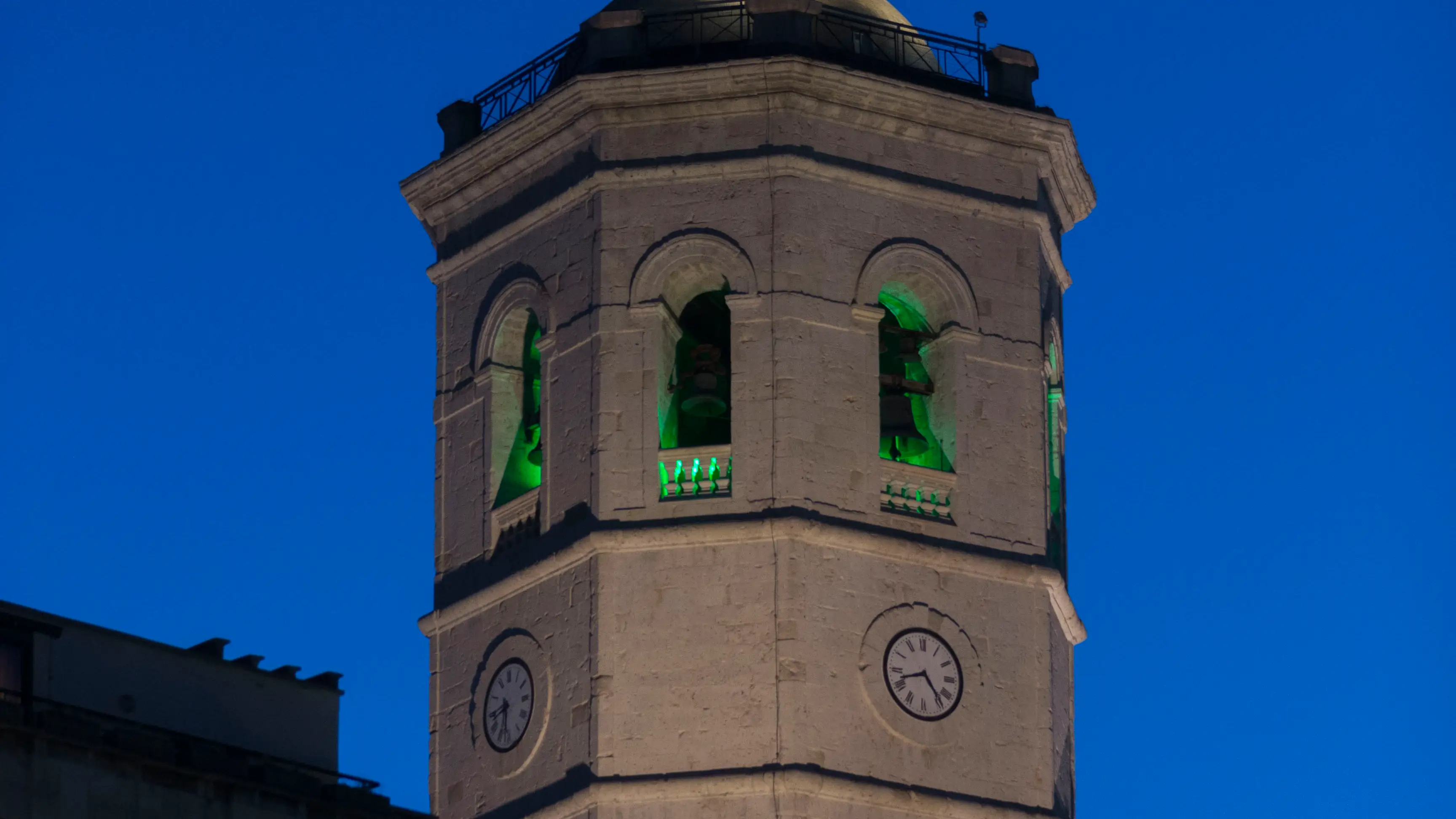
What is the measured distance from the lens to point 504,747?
63062 mm

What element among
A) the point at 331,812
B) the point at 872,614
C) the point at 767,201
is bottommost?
the point at 331,812

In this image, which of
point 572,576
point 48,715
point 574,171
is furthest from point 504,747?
point 48,715

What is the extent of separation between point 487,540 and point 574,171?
15.0ft

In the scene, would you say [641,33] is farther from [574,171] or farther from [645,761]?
[645,761]

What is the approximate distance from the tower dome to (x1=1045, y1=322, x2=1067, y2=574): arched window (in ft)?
14.5

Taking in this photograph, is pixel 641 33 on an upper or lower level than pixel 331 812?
upper

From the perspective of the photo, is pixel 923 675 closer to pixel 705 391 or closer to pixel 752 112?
pixel 705 391

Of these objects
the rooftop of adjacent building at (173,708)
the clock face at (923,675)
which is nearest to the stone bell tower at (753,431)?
the clock face at (923,675)

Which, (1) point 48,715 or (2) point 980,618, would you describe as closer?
(1) point 48,715

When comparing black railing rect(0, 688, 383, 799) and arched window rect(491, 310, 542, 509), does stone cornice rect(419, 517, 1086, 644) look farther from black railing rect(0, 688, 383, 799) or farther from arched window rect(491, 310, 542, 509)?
black railing rect(0, 688, 383, 799)

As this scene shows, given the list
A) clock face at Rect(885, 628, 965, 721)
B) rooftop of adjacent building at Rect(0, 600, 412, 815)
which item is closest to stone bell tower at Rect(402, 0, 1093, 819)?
clock face at Rect(885, 628, 965, 721)

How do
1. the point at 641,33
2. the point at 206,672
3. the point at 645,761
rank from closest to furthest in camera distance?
the point at 206,672
the point at 645,761
the point at 641,33

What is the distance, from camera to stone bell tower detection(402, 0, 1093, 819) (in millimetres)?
61719

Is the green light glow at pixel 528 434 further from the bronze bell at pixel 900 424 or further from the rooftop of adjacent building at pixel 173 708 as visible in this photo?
the rooftop of adjacent building at pixel 173 708
